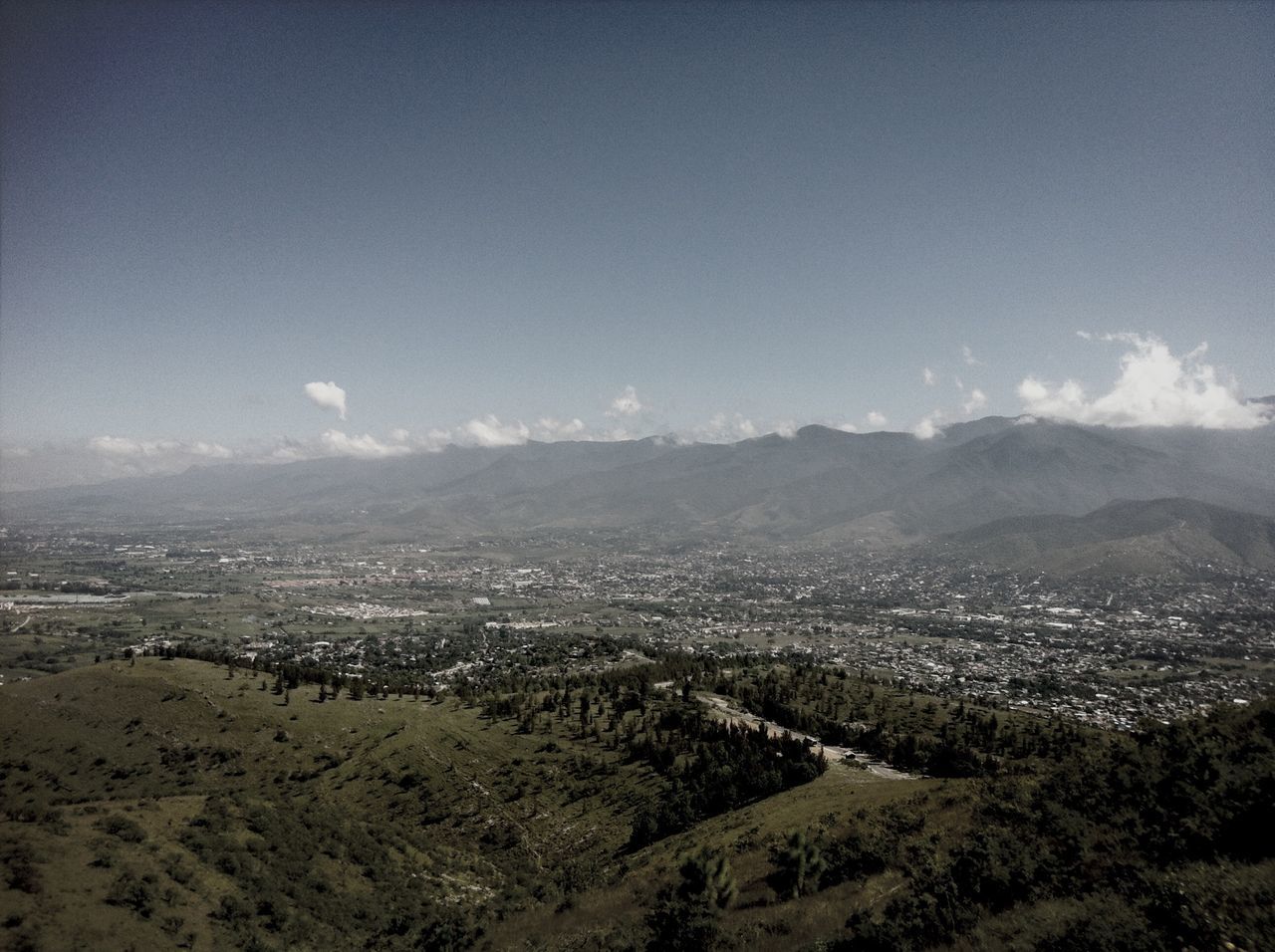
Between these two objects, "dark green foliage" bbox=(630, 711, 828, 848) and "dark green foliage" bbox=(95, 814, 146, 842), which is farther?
"dark green foliage" bbox=(630, 711, 828, 848)

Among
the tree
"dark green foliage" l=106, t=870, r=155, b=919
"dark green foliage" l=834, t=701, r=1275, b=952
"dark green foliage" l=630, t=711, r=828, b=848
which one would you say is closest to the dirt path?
"dark green foliage" l=630, t=711, r=828, b=848

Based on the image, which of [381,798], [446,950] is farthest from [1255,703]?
[381,798]

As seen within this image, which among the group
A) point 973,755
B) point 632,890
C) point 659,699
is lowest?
point 659,699

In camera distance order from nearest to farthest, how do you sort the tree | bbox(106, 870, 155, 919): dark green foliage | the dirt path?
1. the tree
2. bbox(106, 870, 155, 919): dark green foliage
3. the dirt path

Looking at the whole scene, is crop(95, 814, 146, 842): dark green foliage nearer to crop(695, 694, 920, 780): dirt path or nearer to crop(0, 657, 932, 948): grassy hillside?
crop(0, 657, 932, 948): grassy hillside

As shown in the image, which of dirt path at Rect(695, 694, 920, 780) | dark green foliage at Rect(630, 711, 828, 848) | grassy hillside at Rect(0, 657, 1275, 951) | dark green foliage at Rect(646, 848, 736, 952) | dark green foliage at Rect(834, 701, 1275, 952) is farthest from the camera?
dirt path at Rect(695, 694, 920, 780)

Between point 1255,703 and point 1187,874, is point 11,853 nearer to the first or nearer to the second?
point 1187,874

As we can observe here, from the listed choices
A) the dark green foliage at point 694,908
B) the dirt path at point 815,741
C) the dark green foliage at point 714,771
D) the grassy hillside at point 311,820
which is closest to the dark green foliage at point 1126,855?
the grassy hillside at point 311,820

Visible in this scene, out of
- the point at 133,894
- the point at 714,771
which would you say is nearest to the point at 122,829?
the point at 133,894
